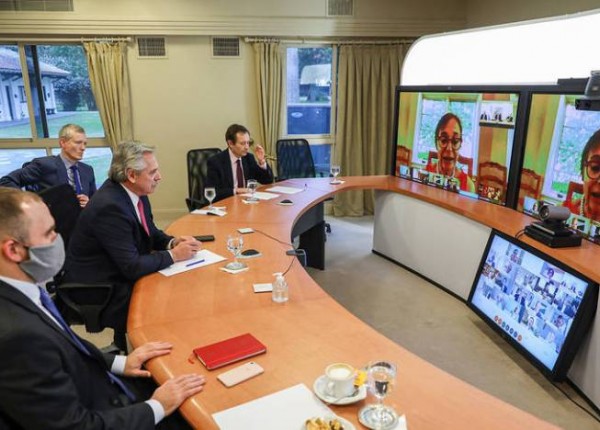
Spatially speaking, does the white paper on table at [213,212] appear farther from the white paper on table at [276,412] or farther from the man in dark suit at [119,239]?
the white paper on table at [276,412]

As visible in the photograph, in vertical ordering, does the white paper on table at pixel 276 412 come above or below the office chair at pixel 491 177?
below

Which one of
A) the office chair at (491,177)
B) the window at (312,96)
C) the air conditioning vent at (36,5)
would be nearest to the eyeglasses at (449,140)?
the office chair at (491,177)

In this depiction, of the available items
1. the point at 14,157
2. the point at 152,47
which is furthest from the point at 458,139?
the point at 14,157

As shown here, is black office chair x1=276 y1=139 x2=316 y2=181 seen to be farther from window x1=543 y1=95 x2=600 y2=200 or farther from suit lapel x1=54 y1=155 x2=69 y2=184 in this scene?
window x1=543 y1=95 x2=600 y2=200

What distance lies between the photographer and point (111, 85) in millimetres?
5094

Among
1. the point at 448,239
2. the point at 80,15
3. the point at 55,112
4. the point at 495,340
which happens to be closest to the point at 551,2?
the point at 448,239

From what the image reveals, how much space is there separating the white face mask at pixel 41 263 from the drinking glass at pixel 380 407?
91cm

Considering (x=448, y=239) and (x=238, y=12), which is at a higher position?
(x=238, y=12)

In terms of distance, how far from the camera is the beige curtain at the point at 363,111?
5473 mm

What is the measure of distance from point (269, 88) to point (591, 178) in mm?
3687

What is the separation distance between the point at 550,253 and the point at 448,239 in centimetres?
108

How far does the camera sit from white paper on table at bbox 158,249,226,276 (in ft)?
7.22

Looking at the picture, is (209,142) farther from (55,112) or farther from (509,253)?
(509,253)

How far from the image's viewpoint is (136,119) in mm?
5355
